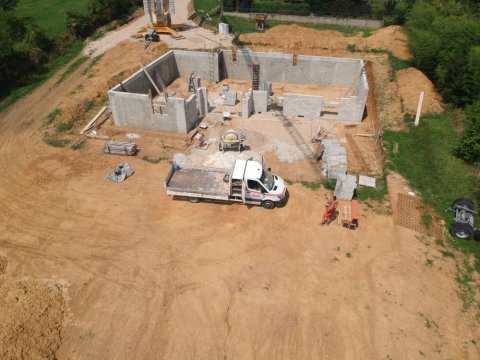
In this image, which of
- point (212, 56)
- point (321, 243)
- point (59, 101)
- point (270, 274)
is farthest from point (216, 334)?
point (212, 56)

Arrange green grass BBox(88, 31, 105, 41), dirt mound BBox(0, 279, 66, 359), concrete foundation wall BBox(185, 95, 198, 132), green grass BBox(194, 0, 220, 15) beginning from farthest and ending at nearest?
green grass BBox(194, 0, 220, 15) < green grass BBox(88, 31, 105, 41) < concrete foundation wall BBox(185, 95, 198, 132) < dirt mound BBox(0, 279, 66, 359)

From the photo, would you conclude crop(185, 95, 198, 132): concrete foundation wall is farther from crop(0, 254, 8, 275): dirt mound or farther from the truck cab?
crop(0, 254, 8, 275): dirt mound

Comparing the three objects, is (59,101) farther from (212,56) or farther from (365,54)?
(365,54)

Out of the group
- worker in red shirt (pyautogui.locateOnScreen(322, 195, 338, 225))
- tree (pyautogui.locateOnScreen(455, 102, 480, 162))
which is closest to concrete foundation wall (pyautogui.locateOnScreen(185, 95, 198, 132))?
worker in red shirt (pyautogui.locateOnScreen(322, 195, 338, 225))

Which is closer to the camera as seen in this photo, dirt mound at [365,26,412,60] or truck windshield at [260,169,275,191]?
Answer: truck windshield at [260,169,275,191]

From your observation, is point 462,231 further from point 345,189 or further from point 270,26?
point 270,26

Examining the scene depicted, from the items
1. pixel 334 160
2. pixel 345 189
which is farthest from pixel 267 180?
pixel 334 160

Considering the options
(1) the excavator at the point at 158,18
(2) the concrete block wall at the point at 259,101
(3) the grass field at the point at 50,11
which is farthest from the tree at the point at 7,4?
(2) the concrete block wall at the point at 259,101
